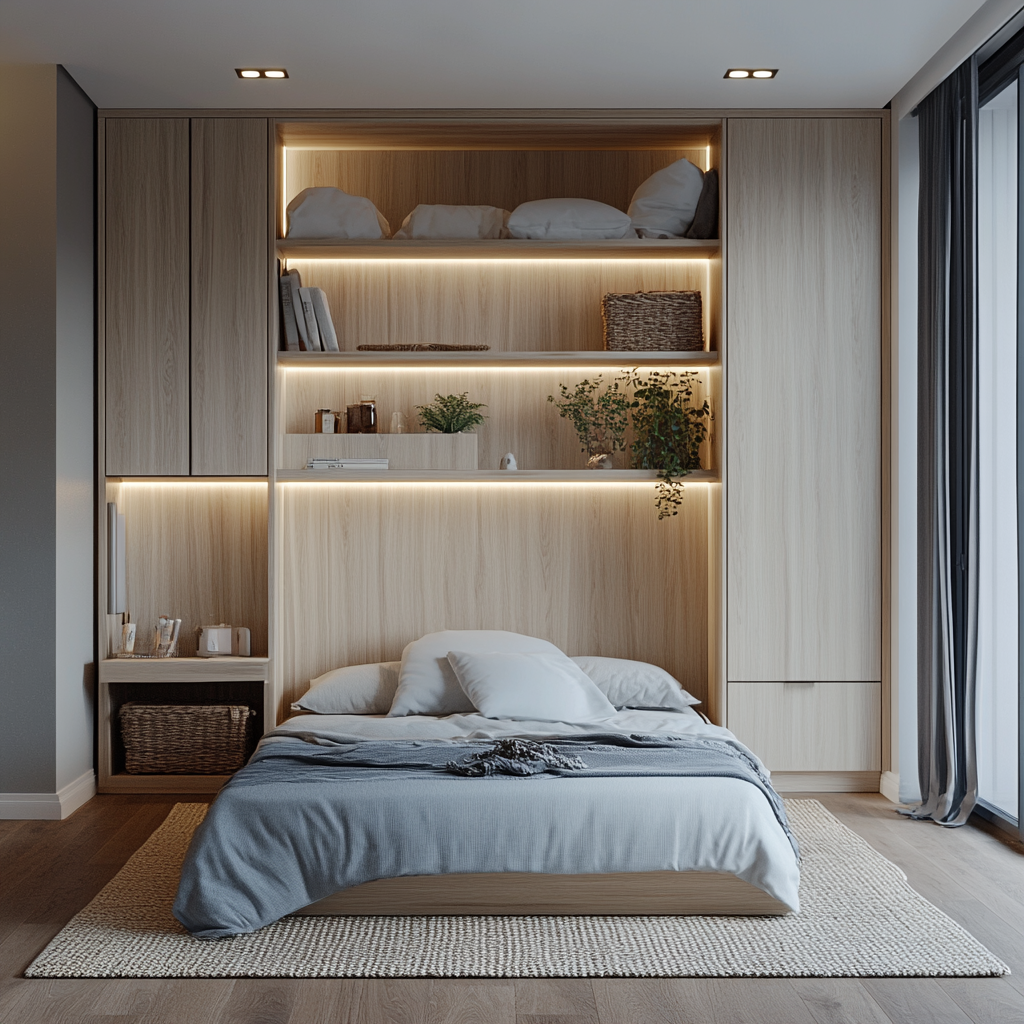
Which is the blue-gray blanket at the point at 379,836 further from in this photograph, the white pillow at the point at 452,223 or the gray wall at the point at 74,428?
the white pillow at the point at 452,223

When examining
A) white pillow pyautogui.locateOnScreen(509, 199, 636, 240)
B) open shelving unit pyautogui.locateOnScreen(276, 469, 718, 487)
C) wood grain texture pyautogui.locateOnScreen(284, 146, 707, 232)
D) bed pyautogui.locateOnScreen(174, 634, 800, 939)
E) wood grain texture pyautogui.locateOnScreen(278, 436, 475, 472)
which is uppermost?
wood grain texture pyautogui.locateOnScreen(284, 146, 707, 232)

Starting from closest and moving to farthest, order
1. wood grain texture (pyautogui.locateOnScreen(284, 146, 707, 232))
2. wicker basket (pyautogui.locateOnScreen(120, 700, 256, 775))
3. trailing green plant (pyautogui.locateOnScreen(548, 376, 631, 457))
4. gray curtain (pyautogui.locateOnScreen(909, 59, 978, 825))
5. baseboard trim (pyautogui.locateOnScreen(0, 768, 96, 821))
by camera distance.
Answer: gray curtain (pyautogui.locateOnScreen(909, 59, 978, 825)) < baseboard trim (pyautogui.locateOnScreen(0, 768, 96, 821)) < wicker basket (pyautogui.locateOnScreen(120, 700, 256, 775)) < trailing green plant (pyautogui.locateOnScreen(548, 376, 631, 457)) < wood grain texture (pyautogui.locateOnScreen(284, 146, 707, 232))

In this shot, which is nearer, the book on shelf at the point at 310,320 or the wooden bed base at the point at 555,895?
the wooden bed base at the point at 555,895

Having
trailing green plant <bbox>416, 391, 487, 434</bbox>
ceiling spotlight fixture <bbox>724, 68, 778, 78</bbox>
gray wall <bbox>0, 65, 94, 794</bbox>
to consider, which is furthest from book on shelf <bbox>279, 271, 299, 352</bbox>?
ceiling spotlight fixture <bbox>724, 68, 778, 78</bbox>

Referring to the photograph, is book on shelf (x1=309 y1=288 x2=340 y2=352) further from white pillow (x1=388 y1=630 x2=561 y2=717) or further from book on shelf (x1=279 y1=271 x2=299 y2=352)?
white pillow (x1=388 y1=630 x2=561 y2=717)

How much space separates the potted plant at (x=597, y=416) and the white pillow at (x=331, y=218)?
109 cm

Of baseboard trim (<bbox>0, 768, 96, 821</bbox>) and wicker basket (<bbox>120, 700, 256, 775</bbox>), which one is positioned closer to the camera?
baseboard trim (<bbox>0, 768, 96, 821</bbox>)

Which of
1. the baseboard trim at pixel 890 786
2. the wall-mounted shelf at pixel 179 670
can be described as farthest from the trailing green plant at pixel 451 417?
the baseboard trim at pixel 890 786

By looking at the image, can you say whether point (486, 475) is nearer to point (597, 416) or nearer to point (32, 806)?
point (597, 416)

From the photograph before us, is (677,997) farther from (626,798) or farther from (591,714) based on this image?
(591,714)

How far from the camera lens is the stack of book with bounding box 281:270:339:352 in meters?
4.21

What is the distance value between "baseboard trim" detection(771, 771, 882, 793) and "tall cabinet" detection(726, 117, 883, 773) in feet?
0.17

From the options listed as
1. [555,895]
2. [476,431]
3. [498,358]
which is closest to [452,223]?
[498,358]

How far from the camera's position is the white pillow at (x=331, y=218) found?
423 centimetres
